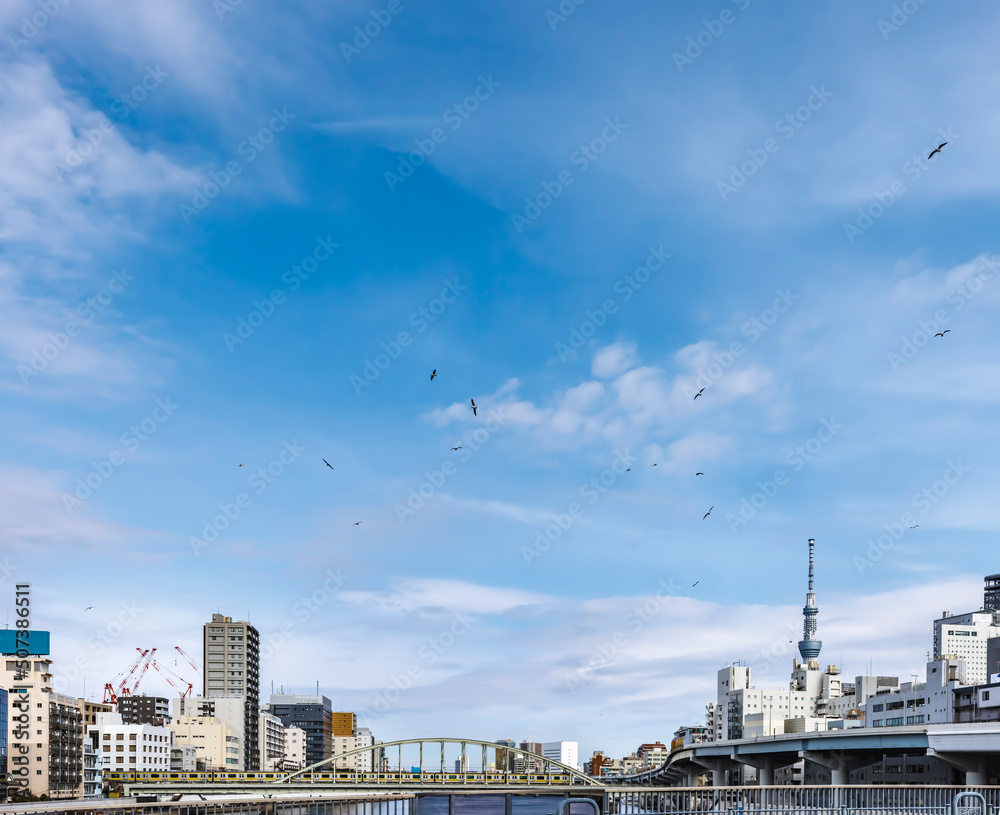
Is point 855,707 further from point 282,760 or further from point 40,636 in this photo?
point 40,636

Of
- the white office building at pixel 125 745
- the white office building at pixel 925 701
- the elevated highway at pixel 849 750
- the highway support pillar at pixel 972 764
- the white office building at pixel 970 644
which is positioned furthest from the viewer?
the white office building at pixel 970 644

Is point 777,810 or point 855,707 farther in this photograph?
point 855,707

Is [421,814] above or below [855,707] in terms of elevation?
below

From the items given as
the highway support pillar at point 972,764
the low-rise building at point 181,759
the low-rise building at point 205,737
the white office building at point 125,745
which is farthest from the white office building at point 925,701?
the low-rise building at point 205,737

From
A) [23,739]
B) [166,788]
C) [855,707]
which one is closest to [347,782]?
[166,788]

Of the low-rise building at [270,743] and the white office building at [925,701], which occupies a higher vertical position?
the white office building at [925,701]

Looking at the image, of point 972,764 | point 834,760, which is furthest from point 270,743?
point 972,764

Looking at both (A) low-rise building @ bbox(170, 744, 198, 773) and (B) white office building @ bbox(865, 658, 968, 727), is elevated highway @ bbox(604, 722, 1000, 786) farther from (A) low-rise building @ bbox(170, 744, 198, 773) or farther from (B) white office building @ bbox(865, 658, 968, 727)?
(A) low-rise building @ bbox(170, 744, 198, 773)

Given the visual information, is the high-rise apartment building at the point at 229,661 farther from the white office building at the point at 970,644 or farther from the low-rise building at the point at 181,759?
the white office building at the point at 970,644

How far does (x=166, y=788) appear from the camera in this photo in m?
71.4

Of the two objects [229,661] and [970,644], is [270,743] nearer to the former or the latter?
[229,661]

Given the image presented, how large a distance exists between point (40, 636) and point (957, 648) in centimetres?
13139

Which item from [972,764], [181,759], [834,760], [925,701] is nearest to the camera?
[972,764]

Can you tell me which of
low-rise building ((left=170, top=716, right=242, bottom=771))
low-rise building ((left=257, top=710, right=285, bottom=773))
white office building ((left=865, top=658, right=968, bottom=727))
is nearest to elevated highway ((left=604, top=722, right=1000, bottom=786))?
white office building ((left=865, top=658, right=968, bottom=727))
